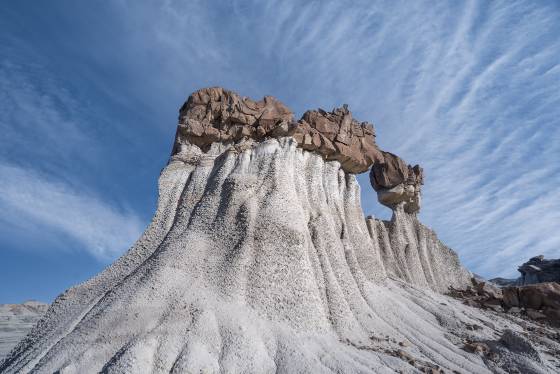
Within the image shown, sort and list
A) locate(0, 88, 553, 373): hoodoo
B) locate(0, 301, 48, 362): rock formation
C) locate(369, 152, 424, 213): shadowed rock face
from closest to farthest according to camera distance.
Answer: locate(0, 88, 553, 373): hoodoo
locate(0, 301, 48, 362): rock formation
locate(369, 152, 424, 213): shadowed rock face

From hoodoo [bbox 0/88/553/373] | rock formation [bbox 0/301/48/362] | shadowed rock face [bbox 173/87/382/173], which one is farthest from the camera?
rock formation [bbox 0/301/48/362]

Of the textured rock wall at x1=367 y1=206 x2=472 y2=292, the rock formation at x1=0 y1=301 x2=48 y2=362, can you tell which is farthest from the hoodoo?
the rock formation at x1=0 y1=301 x2=48 y2=362

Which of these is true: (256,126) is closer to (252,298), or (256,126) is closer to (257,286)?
(257,286)

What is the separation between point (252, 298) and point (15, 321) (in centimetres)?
4372

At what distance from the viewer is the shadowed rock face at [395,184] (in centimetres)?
3625

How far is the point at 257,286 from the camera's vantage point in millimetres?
15641

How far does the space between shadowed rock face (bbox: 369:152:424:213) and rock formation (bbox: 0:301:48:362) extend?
2970 centimetres

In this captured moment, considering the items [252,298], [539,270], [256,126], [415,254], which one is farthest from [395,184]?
[539,270]

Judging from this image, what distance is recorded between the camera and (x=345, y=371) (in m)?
12.8

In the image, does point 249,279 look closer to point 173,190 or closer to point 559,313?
point 173,190

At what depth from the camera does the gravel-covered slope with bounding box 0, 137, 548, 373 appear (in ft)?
42.4

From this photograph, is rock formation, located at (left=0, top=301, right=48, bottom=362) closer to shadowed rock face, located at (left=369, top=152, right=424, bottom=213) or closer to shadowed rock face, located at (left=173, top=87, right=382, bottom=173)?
shadowed rock face, located at (left=173, top=87, right=382, bottom=173)

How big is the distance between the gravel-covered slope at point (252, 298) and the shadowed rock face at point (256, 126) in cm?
96

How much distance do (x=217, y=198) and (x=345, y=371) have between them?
383 inches
